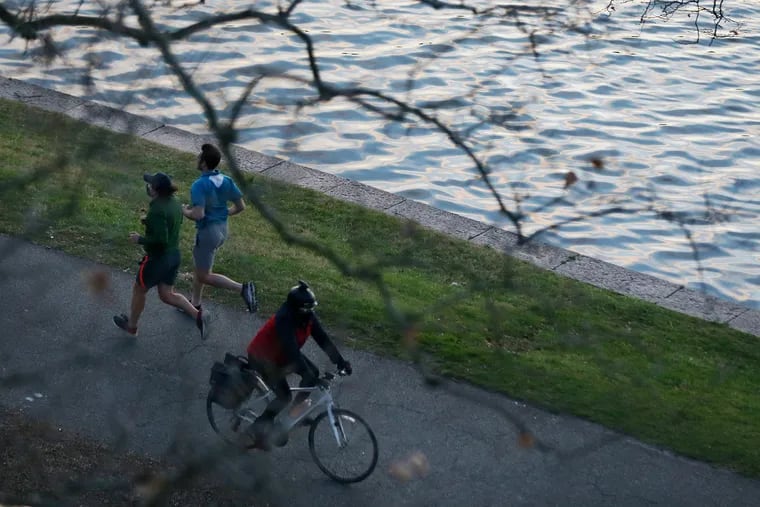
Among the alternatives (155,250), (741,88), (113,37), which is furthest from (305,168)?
(741,88)

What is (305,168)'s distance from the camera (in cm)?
1280

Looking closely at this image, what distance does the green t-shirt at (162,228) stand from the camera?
821 centimetres

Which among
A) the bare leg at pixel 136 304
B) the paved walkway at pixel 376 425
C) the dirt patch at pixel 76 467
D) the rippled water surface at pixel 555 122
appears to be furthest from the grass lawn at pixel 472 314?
the dirt patch at pixel 76 467

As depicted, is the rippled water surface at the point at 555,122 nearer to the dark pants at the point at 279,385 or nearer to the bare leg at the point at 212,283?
the bare leg at the point at 212,283

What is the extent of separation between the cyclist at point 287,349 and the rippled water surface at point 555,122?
2.85 meters

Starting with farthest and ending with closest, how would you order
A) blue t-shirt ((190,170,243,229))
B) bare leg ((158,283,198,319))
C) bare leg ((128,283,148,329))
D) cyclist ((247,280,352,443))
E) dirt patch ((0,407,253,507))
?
bare leg ((158,283,198,319)), bare leg ((128,283,148,329)), blue t-shirt ((190,170,243,229)), cyclist ((247,280,352,443)), dirt patch ((0,407,253,507))

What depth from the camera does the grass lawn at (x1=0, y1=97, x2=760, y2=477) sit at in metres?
8.15

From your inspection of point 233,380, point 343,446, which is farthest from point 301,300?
point 343,446

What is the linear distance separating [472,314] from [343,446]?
8.70ft

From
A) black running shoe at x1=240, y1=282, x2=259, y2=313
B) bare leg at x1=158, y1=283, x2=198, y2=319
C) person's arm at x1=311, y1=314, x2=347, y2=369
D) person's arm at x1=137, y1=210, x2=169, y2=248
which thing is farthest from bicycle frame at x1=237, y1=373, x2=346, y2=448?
bare leg at x1=158, y1=283, x2=198, y2=319

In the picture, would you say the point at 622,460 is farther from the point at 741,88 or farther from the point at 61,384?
the point at 741,88

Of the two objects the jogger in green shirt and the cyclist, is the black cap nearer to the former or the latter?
the jogger in green shirt

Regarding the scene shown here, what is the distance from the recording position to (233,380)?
7145 mm

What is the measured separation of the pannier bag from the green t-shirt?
153 cm
